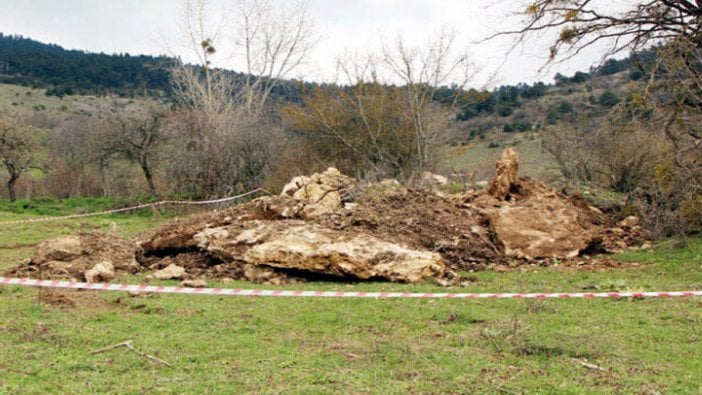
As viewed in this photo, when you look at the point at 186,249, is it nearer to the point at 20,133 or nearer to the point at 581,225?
the point at 581,225

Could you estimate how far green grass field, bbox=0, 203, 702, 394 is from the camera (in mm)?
4621

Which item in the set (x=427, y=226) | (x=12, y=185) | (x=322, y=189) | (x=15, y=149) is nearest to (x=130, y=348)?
(x=427, y=226)

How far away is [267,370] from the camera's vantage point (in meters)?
4.96

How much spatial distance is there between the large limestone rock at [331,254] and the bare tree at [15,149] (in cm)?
Result: 2213

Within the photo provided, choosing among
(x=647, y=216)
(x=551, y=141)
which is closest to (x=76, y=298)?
(x=647, y=216)

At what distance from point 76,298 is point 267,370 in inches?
154

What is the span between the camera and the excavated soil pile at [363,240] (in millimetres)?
9430

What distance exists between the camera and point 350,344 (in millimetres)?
5785

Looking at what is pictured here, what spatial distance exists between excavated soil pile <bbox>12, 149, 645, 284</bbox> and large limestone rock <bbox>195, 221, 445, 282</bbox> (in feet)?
0.05

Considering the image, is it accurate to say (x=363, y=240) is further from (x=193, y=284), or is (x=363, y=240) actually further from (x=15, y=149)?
(x=15, y=149)

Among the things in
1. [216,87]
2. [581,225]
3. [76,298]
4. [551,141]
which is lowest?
[76,298]

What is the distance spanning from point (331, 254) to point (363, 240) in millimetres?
666

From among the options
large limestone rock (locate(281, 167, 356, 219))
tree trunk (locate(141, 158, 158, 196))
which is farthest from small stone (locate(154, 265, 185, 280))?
tree trunk (locate(141, 158, 158, 196))

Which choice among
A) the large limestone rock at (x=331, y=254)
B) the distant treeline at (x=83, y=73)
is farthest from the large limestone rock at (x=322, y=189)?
the distant treeline at (x=83, y=73)
